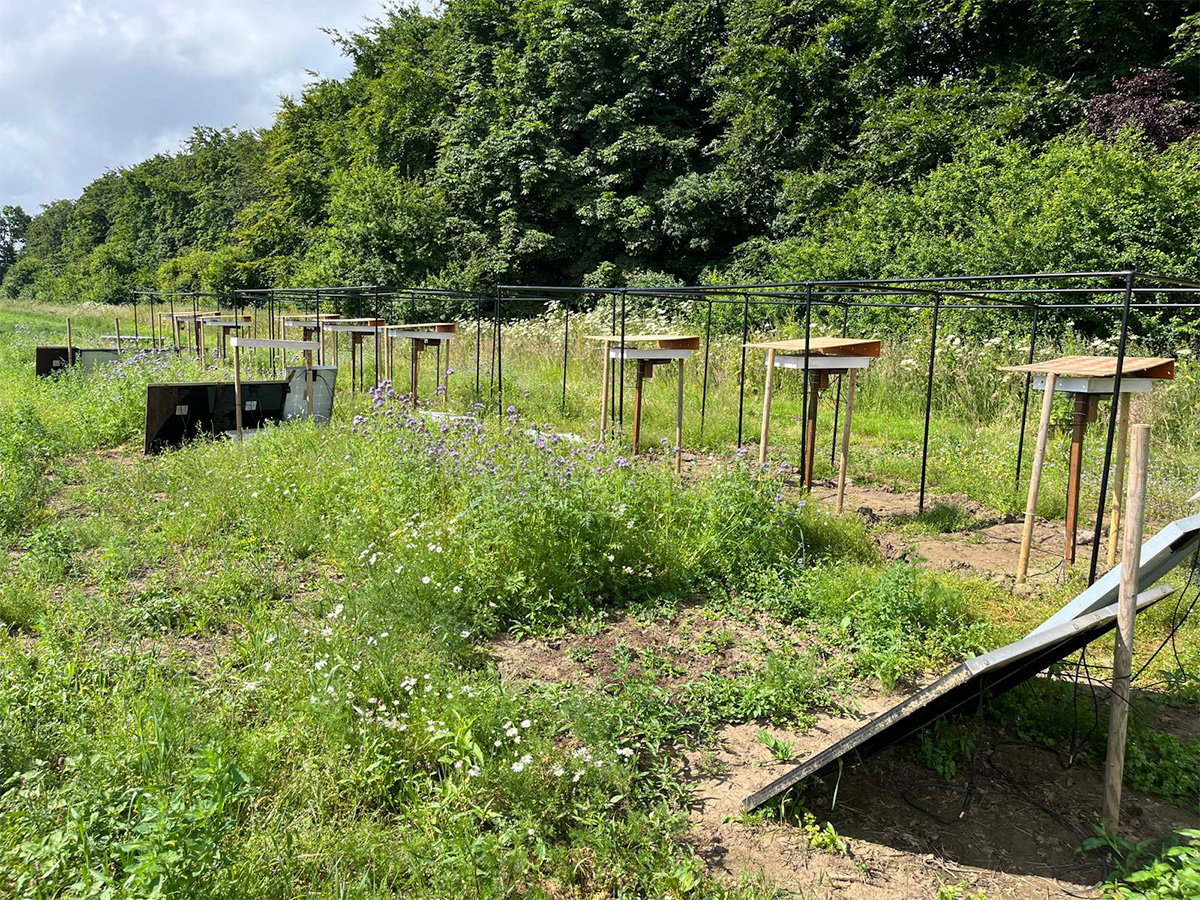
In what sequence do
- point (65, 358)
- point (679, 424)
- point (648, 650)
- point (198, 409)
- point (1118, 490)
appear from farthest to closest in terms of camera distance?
point (65, 358)
point (198, 409)
point (679, 424)
point (1118, 490)
point (648, 650)

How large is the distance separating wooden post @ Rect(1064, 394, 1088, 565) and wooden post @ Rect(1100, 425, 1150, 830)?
2444 mm

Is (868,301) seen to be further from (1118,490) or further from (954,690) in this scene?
(954,690)

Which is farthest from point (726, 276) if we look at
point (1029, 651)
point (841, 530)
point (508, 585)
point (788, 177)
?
point (1029, 651)

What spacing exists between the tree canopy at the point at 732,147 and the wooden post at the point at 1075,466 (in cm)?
844

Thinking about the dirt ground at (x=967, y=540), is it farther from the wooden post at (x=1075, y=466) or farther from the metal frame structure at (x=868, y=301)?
Answer: the metal frame structure at (x=868, y=301)

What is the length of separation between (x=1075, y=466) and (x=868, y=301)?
1046cm

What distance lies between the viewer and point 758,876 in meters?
2.51

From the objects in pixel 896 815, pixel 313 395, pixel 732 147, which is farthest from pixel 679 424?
pixel 732 147

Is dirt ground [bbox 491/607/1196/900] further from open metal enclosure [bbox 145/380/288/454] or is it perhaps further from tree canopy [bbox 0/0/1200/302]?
tree canopy [bbox 0/0/1200/302]

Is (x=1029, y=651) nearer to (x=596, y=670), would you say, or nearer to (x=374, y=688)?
(x=596, y=670)

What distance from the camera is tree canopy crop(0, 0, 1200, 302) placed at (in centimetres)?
1322

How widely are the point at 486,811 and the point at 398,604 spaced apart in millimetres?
1537

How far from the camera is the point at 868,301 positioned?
15.0m

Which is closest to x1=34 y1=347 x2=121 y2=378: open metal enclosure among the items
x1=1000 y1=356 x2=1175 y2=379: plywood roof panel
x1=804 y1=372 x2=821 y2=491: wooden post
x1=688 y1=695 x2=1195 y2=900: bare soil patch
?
x1=804 y1=372 x2=821 y2=491: wooden post
